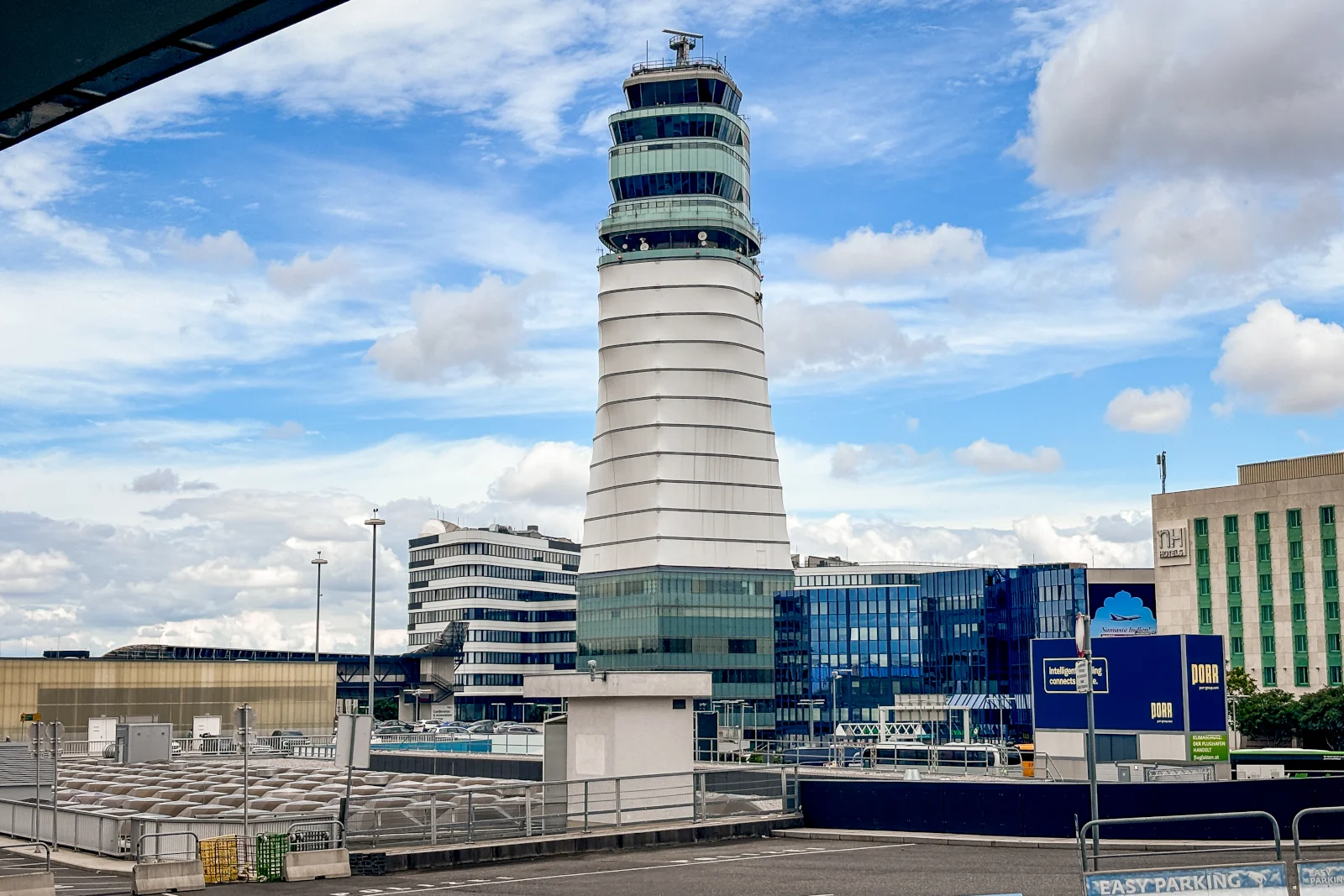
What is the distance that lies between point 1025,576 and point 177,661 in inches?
3906

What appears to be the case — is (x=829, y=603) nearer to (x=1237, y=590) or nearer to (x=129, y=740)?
(x=1237, y=590)

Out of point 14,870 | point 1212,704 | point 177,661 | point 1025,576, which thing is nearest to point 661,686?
point 14,870

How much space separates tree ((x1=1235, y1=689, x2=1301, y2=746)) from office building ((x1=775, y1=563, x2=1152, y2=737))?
41.4 m

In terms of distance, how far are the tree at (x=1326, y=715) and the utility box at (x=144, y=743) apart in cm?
8497

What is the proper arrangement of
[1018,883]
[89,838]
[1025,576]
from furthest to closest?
[1025,576], [89,838], [1018,883]

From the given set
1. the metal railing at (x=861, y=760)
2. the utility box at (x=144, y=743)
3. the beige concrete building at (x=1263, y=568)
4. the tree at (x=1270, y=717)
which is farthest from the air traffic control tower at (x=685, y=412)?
the utility box at (x=144, y=743)

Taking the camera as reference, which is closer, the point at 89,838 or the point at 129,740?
the point at 89,838

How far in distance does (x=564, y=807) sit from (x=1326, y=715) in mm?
90505

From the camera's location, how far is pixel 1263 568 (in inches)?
5364

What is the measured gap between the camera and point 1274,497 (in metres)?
136

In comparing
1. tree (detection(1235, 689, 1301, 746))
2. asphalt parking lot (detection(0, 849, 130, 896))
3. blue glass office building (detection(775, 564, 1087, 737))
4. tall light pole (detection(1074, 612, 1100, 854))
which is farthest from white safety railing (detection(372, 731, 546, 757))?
blue glass office building (detection(775, 564, 1087, 737))

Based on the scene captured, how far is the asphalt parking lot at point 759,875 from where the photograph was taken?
24.6m

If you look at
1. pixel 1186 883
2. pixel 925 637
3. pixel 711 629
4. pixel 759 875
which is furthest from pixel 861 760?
pixel 925 637

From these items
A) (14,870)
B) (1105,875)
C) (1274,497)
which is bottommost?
(14,870)
